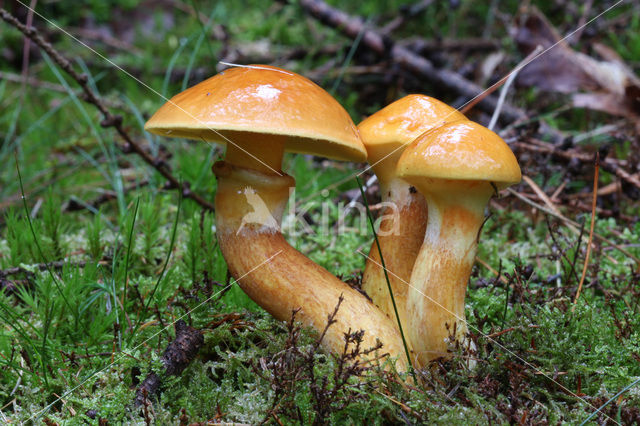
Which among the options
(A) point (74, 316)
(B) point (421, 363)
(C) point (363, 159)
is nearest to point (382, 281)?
(B) point (421, 363)

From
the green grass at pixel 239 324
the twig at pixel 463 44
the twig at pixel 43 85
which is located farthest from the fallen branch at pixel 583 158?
the twig at pixel 43 85

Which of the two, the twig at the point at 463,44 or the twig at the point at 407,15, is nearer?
the twig at the point at 463,44

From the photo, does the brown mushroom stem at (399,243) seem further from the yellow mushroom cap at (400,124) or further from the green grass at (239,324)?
the green grass at (239,324)

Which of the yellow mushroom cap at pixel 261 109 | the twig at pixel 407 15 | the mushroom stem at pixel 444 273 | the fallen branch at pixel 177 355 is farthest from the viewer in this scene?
the twig at pixel 407 15

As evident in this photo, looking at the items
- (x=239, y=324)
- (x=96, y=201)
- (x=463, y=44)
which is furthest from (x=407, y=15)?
(x=239, y=324)

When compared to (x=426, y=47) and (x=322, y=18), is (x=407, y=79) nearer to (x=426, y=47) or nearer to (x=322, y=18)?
(x=426, y=47)

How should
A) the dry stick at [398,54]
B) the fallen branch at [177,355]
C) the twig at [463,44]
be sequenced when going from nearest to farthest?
the fallen branch at [177,355] < the dry stick at [398,54] < the twig at [463,44]

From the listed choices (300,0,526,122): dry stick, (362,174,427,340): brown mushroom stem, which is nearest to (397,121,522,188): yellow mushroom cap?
(362,174,427,340): brown mushroom stem

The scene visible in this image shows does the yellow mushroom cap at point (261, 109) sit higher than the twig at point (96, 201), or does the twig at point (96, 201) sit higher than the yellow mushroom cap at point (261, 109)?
the yellow mushroom cap at point (261, 109)

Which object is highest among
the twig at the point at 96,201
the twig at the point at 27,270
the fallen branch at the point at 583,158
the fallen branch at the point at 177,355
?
the fallen branch at the point at 583,158
